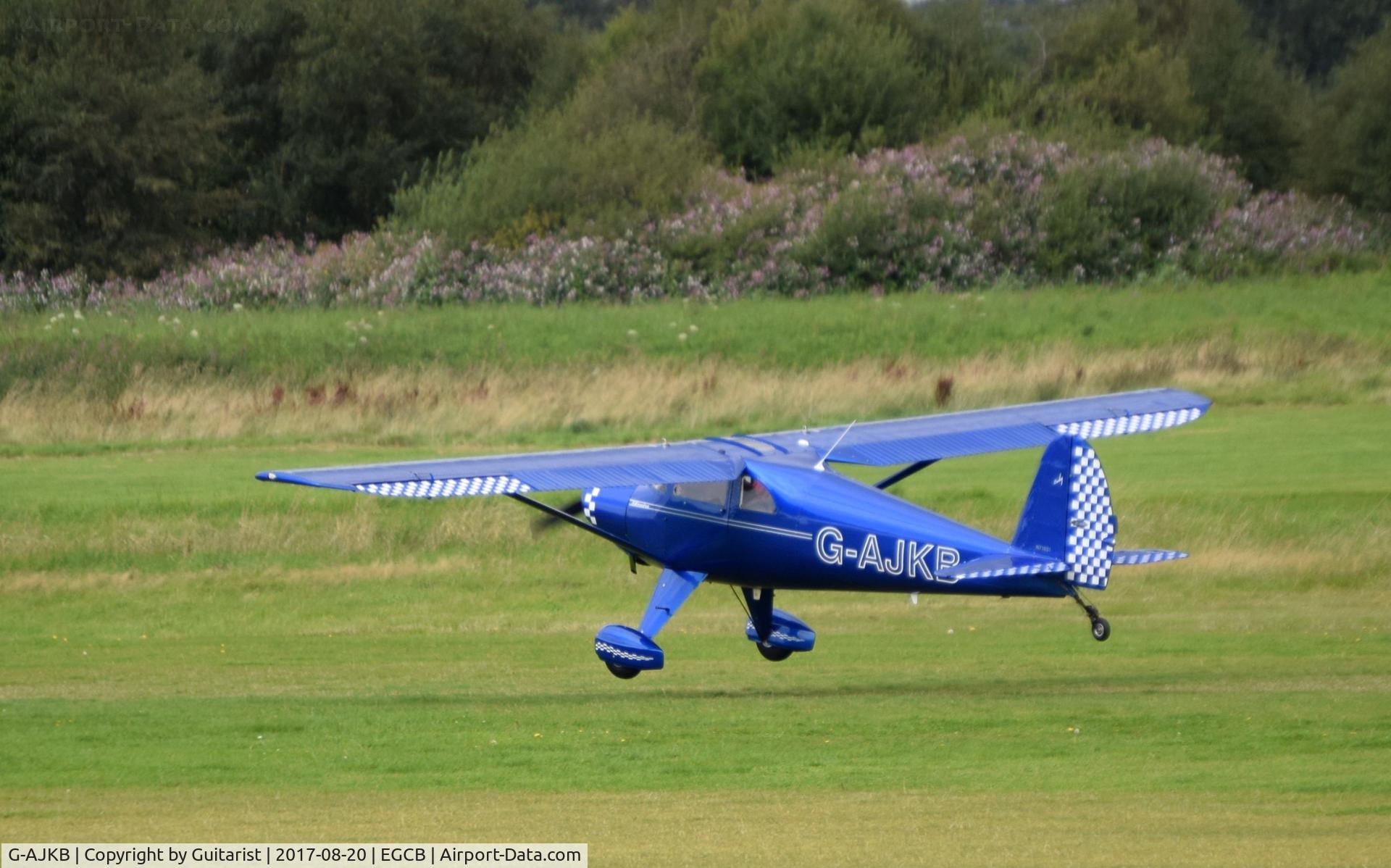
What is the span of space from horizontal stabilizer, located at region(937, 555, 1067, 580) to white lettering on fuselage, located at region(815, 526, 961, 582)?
19 cm

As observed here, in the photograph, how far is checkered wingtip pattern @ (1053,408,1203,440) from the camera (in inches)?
663

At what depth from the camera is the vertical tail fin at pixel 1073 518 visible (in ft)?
44.7

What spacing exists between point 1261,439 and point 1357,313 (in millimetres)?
9802

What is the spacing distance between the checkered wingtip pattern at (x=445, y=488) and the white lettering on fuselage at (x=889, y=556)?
90.5 inches

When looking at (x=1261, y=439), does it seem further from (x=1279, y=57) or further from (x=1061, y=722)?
(x=1279, y=57)

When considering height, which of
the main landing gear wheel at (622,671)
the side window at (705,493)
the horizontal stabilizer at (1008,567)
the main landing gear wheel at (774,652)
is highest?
→ the horizontal stabilizer at (1008,567)

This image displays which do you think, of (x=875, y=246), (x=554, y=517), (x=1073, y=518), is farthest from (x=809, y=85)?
(x=1073, y=518)

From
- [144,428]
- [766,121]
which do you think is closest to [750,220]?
[766,121]

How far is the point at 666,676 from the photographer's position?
1631cm

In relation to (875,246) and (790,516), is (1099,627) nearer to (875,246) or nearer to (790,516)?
(790,516)

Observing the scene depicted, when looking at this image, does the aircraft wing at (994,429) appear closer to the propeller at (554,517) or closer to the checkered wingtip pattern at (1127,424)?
the checkered wingtip pattern at (1127,424)

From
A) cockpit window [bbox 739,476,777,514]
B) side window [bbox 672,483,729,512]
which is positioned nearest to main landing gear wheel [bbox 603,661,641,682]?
side window [bbox 672,483,729,512]

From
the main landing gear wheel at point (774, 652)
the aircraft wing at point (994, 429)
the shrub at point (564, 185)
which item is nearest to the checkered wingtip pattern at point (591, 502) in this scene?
the aircraft wing at point (994, 429)

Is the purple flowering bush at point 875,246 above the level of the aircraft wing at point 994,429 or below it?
below
